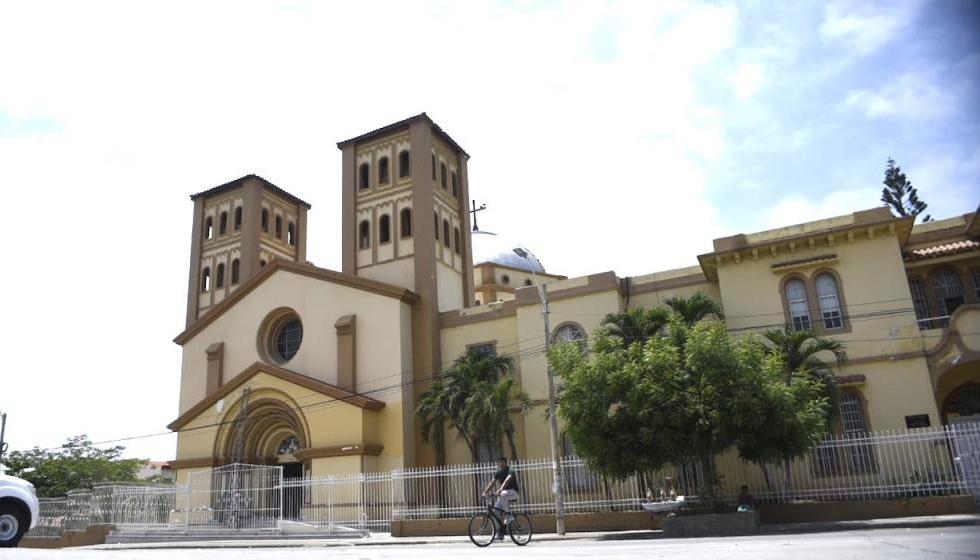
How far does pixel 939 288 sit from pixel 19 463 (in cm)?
4918

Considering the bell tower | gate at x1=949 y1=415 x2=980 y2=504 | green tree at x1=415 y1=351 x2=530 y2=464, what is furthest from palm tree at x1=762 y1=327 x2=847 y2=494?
the bell tower

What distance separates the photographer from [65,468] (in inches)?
1797

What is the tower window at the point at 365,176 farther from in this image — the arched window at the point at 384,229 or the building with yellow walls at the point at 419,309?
the arched window at the point at 384,229

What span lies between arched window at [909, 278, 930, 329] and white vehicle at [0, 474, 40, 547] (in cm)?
2560

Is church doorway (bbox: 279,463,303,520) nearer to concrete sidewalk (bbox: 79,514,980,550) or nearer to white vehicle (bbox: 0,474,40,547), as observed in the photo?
concrete sidewalk (bbox: 79,514,980,550)

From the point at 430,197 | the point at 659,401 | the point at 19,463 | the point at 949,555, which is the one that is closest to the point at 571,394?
the point at 659,401

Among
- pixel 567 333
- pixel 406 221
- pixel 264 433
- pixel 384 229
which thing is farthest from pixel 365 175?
pixel 567 333

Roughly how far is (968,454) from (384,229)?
24612 mm

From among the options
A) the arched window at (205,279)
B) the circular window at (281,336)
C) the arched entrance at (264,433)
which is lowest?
the arched entrance at (264,433)

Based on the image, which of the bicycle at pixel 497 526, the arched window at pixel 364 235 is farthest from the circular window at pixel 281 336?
the bicycle at pixel 497 526

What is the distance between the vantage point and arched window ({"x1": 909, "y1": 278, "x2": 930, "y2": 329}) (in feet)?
82.4

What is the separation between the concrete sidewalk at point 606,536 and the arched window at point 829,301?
25.3 ft

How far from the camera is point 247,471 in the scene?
25734 mm

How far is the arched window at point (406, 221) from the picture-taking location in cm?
3444
